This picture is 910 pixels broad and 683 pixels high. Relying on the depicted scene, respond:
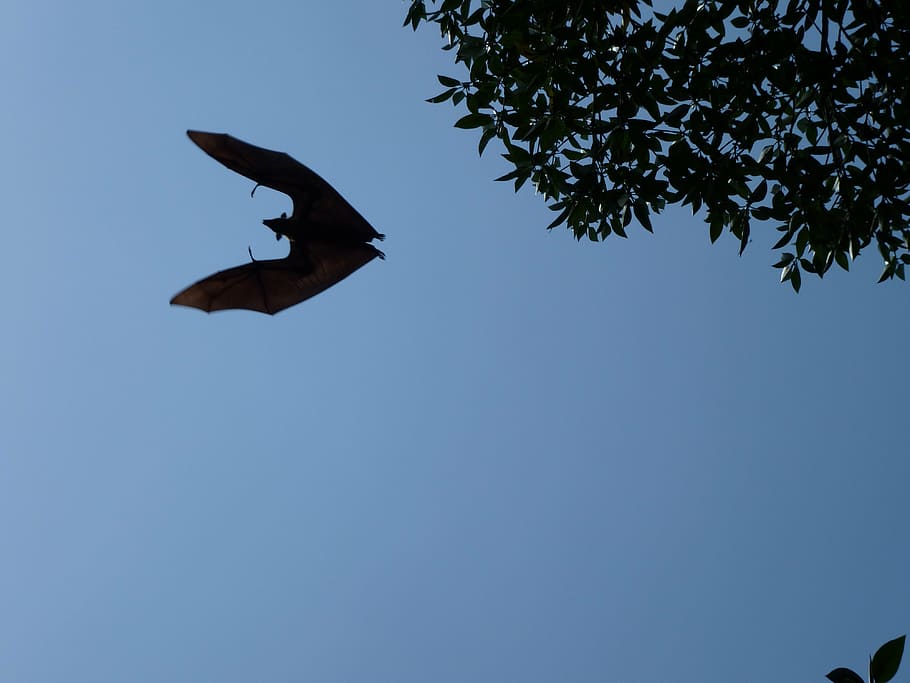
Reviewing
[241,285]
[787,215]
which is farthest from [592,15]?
[241,285]

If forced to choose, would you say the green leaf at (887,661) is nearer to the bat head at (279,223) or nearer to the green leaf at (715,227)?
the green leaf at (715,227)

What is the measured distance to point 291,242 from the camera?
26.2 feet

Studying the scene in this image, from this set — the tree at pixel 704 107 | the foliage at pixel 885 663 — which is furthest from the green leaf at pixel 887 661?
the tree at pixel 704 107

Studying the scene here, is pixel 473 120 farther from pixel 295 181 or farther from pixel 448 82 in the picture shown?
pixel 295 181

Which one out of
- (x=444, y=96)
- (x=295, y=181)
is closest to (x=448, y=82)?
(x=444, y=96)

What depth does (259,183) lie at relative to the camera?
752 centimetres

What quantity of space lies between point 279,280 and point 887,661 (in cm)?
712

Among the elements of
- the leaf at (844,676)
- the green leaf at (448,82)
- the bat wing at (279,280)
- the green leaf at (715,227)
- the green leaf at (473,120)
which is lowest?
the leaf at (844,676)

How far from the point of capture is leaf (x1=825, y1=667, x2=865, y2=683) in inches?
85.0

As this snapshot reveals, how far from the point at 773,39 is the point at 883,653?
524cm

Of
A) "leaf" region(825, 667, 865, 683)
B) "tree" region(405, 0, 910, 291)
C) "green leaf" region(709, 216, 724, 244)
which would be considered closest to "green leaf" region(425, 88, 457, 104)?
"tree" region(405, 0, 910, 291)

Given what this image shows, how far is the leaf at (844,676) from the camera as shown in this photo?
7.09ft

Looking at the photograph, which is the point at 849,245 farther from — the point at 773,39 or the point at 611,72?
the point at 611,72

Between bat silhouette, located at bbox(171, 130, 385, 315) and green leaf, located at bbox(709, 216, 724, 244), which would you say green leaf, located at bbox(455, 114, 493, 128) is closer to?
bat silhouette, located at bbox(171, 130, 385, 315)
